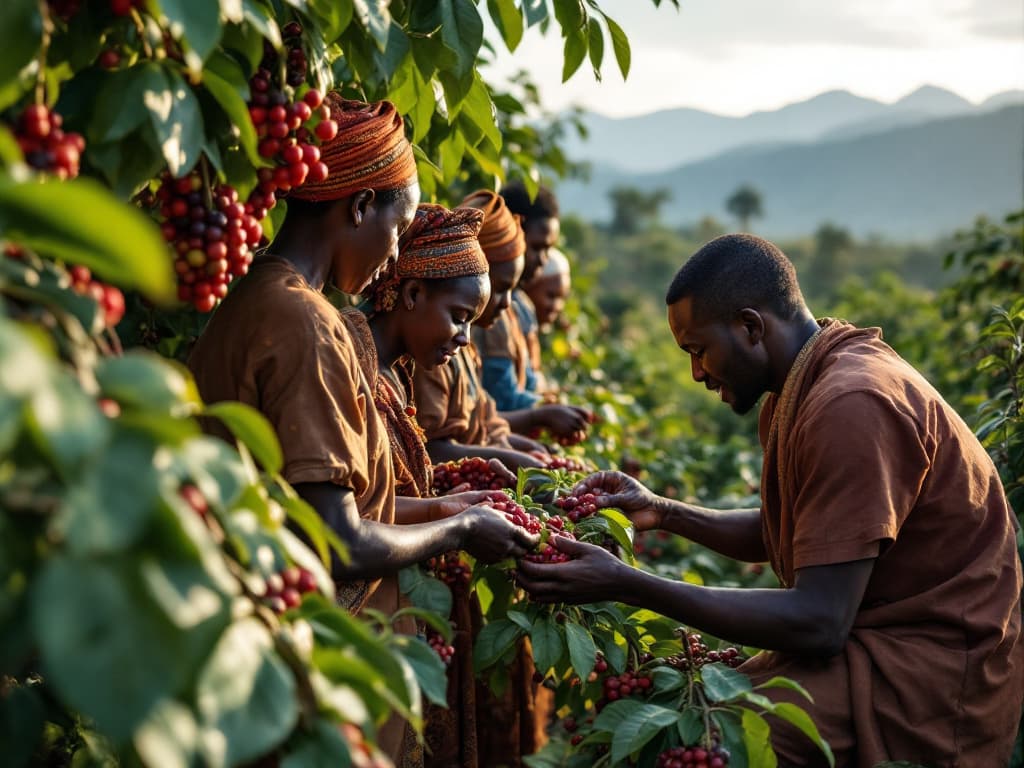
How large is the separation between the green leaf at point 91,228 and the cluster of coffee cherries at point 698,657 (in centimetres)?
179

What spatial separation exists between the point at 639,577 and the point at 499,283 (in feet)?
6.16

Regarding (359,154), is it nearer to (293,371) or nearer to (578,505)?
(293,371)

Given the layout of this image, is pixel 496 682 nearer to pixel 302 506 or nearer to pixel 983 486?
pixel 983 486

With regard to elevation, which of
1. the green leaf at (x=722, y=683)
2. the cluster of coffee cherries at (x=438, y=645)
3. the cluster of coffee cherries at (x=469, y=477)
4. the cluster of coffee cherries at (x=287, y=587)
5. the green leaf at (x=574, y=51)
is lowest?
the cluster of coffee cherries at (x=438, y=645)

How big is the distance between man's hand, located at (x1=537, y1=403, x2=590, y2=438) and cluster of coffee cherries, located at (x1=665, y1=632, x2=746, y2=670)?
1834mm

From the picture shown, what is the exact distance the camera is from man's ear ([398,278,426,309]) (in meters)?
3.05

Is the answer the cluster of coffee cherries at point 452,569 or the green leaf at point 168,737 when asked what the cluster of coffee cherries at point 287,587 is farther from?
the cluster of coffee cherries at point 452,569

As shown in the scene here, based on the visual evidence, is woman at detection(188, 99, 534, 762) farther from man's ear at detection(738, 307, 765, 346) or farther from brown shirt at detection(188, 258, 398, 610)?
man's ear at detection(738, 307, 765, 346)

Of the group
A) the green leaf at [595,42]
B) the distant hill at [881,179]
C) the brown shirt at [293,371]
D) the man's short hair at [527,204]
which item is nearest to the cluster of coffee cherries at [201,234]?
the brown shirt at [293,371]

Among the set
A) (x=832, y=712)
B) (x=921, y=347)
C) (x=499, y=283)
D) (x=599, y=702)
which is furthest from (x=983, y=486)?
(x=921, y=347)

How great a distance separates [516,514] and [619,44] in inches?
44.2

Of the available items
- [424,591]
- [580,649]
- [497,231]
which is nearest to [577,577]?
[580,649]

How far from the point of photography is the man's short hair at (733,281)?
2.74 metres

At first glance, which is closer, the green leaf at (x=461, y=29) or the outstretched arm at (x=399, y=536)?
the outstretched arm at (x=399, y=536)
